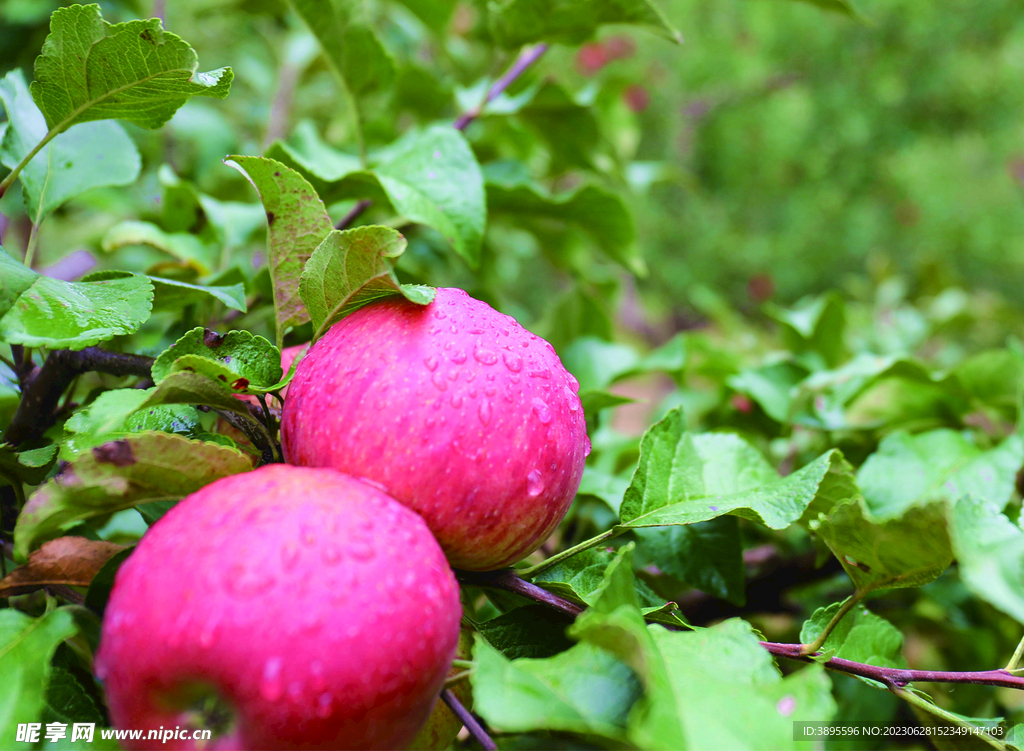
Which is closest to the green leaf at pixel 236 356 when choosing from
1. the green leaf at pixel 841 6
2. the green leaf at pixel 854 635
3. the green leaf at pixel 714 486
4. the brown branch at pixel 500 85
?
the green leaf at pixel 714 486

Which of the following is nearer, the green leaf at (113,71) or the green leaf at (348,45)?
the green leaf at (113,71)

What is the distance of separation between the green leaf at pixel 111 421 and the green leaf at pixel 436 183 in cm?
20

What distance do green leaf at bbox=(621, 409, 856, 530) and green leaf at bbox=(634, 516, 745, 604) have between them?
0.04 m

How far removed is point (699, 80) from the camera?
4.22 m

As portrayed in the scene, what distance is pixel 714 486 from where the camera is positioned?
439 millimetres

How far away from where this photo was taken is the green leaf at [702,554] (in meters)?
0.45

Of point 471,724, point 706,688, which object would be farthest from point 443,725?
point 706,688

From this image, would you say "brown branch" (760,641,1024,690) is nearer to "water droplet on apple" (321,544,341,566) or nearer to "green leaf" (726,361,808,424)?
"water droplet on apple" (321,544,341,566)

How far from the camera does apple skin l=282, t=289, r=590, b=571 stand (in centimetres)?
30

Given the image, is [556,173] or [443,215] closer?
[443,215]

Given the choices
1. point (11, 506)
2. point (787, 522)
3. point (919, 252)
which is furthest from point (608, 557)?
point (919, 252)

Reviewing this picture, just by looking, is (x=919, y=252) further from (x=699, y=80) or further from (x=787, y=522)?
(x=787, y=522)

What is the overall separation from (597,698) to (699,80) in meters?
4.57

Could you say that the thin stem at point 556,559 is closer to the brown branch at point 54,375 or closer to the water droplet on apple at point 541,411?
the water droplet on apple at point 541,411
